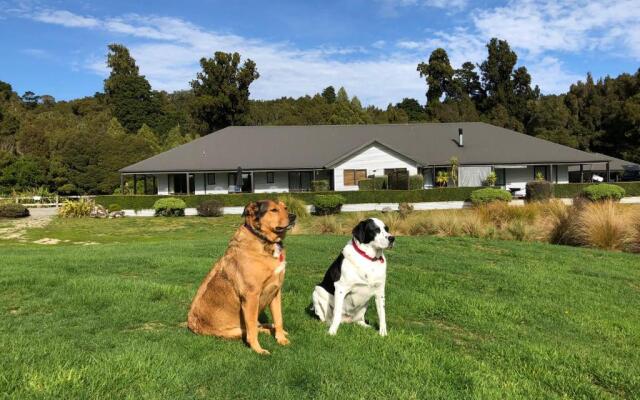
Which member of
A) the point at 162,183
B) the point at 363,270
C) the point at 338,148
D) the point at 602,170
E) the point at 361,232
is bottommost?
the point at 363,270

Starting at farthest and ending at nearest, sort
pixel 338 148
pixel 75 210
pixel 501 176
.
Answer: pixel 338 148 < pixel 501 176 < pixel 75 210

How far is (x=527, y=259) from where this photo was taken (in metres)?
11.3

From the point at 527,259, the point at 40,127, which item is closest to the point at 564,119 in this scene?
the point at 527,259

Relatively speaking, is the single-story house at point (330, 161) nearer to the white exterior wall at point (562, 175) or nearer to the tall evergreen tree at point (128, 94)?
the white exterior wall at point (562, 175)

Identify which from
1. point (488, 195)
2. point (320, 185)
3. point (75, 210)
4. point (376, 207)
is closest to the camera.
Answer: point (75, 210)

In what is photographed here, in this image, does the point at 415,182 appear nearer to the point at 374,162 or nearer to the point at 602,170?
the point at 374,162

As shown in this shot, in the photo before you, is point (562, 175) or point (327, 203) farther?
point (562, 175)

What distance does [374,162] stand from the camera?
38.9m

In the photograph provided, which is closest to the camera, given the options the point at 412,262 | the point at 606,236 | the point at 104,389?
the point at 104,389

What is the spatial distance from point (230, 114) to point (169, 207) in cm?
3081

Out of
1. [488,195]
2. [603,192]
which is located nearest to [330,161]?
[488,195]

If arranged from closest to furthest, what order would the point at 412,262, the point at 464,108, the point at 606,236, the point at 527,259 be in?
the point at 412,262
the point at 527,259
the point at 606,236
the point at 464,108

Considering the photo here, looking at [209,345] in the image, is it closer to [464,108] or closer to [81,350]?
[81,350]

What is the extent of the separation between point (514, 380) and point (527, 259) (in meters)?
7.94
